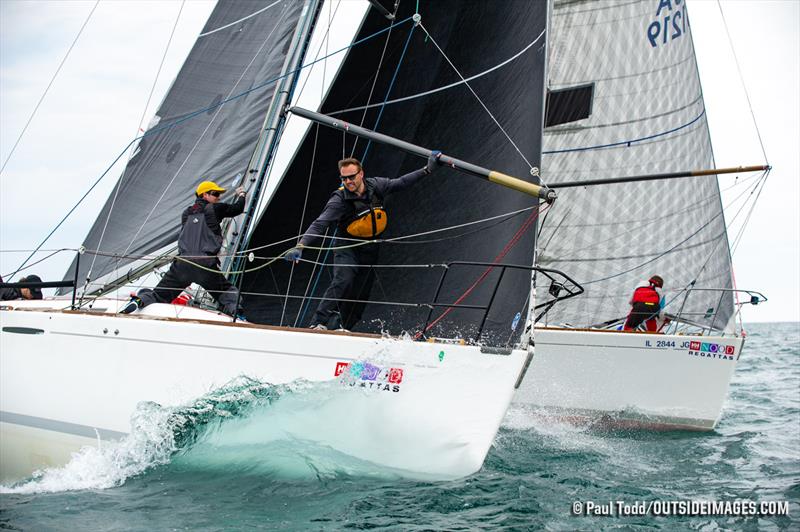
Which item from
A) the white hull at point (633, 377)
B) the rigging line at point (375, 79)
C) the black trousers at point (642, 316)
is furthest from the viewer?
the black trousers at point (642, 316)

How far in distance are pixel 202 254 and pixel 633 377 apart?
19.0 feet

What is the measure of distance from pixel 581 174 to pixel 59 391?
330 inches

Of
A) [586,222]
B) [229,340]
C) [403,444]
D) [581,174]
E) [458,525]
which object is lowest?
[458,525]

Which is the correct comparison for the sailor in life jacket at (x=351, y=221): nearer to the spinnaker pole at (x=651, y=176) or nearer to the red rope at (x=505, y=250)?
the red rope at (x=505, y=250)

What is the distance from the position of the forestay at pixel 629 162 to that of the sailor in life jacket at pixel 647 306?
1.05 meters

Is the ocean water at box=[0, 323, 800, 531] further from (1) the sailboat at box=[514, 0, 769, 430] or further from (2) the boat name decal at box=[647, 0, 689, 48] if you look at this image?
(2) the boat name decal at box=[647, 0, 689, 48]

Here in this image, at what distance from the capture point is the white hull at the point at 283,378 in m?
5.13

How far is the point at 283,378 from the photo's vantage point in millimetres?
5324

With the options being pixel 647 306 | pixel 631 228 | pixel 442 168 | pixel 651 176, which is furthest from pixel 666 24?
pixel 442 168

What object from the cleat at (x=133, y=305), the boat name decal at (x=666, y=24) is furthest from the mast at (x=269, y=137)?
the boat name decal at (x=666, y=24)

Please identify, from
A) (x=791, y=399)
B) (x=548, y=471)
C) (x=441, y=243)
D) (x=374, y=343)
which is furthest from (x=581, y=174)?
(x=374, y=343)

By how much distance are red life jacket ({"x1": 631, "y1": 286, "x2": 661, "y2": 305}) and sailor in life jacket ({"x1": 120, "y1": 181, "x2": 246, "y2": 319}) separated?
19.5 ft

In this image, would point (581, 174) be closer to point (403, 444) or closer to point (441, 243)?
point (441, 243)

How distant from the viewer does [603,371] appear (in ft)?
32.3
